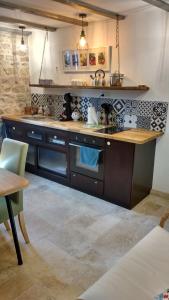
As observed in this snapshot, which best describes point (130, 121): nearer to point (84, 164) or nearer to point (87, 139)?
point (87, 139)

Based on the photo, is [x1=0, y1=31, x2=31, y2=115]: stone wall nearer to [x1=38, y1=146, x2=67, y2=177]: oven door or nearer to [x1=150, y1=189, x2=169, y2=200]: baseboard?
[x1=38, y1=146, x2=67, y2=177]: oven door

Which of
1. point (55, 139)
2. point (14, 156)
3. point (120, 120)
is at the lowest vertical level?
point (55, 139)

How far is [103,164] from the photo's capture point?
9.88 feet

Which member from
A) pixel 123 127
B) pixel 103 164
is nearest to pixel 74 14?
pixel 123 127

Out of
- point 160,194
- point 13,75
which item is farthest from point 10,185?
point 13,75

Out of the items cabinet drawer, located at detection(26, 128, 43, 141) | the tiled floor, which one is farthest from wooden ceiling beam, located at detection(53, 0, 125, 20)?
the tiled floor

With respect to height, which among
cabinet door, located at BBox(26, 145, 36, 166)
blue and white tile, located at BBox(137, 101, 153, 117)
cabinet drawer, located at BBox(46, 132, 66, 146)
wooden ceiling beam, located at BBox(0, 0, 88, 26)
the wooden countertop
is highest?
wooden ceiling beam, located at BBox(0, 0, 88, 26)

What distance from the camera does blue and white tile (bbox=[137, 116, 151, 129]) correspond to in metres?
3.11

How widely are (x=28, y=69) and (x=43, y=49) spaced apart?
20.7 inches

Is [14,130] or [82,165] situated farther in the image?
[14,130]

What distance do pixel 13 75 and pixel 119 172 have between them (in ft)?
8.66

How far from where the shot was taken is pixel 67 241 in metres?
2.34

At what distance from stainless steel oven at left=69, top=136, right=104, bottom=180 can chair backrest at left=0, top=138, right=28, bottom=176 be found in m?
1.06

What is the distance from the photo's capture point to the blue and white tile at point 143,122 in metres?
3.11
